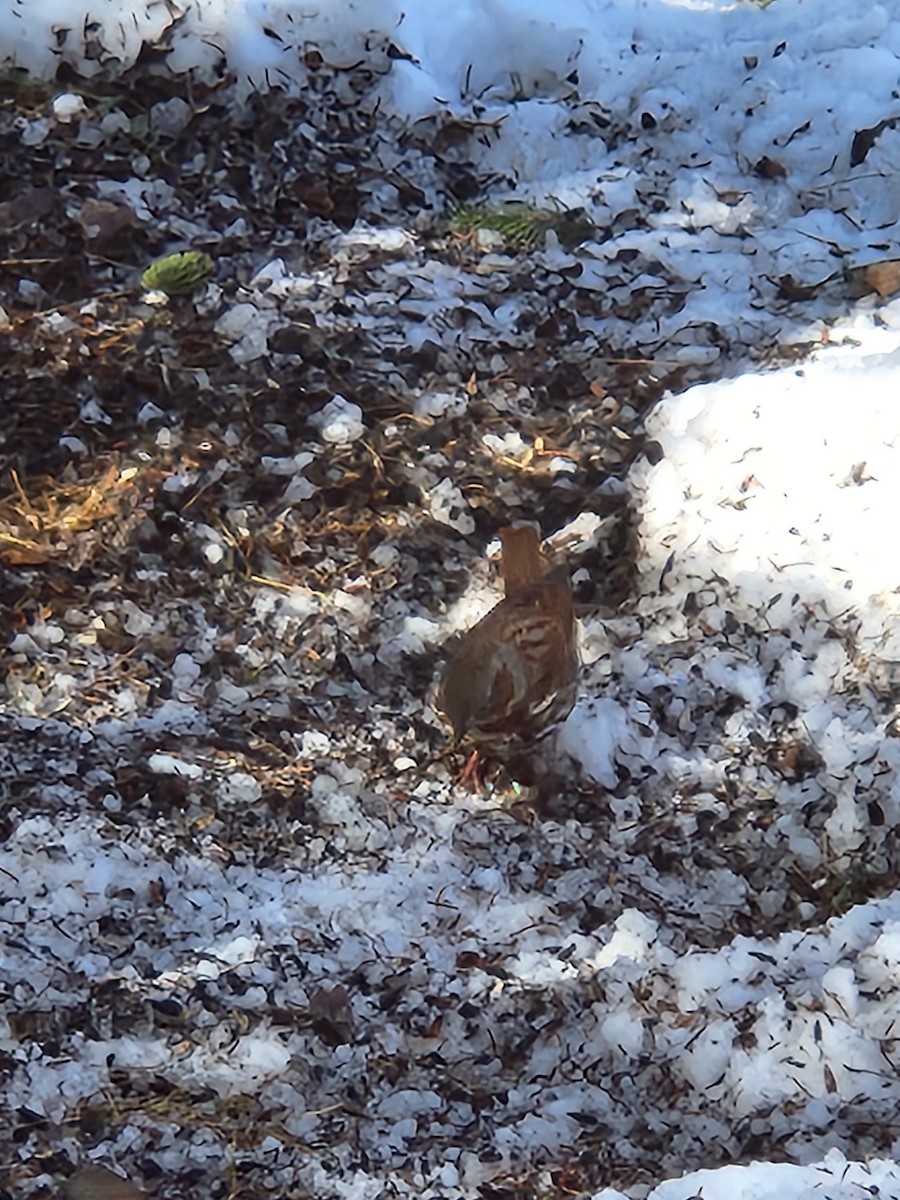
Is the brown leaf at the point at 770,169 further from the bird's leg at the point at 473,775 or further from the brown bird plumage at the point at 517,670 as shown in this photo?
the bird's leg at the point at 473,775

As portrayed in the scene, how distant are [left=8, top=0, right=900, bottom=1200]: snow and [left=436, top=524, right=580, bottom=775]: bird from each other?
15 centimetres

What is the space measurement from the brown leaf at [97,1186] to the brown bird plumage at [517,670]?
1.17 m

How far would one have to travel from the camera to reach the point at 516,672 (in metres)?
3.17

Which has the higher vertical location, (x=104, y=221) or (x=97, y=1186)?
(x=104, y=221)

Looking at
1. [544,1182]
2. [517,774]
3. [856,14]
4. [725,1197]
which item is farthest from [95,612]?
[856,14]

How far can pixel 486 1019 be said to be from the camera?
2.86m

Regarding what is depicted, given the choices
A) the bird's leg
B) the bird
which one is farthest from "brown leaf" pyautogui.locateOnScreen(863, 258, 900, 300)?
the bird's leg

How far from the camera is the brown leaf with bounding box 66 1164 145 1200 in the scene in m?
2.54

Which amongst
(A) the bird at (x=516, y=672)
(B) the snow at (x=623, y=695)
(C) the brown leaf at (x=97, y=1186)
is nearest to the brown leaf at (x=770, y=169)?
(B) the snow at (x=623, y=695)

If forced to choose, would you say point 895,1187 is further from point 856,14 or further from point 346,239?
point 856,14

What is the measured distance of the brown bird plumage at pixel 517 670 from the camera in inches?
125

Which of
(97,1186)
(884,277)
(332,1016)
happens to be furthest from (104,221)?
(97,1186)

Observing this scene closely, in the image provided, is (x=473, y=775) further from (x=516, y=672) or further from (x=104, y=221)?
(x=104, y=221)

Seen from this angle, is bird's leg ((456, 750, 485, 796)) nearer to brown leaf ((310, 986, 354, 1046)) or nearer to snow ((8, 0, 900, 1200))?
snow ((8, 0, 900, 1200))
